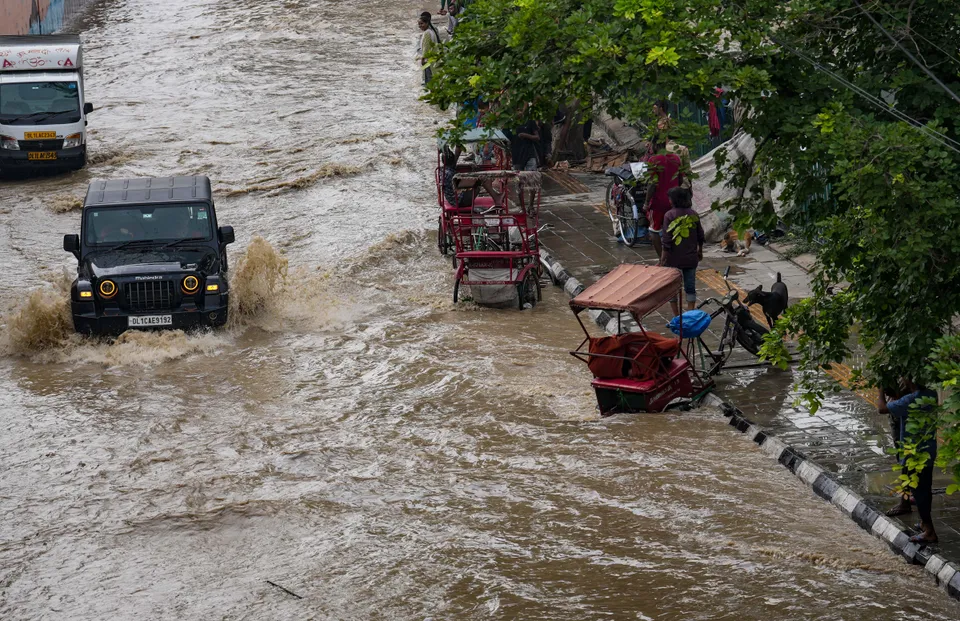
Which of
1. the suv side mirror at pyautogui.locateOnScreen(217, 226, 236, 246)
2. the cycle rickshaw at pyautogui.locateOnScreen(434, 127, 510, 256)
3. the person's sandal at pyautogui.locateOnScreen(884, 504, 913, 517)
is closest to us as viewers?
the person's sandal at pyautogui.locateOnScreen(884, 504, 913, 517)

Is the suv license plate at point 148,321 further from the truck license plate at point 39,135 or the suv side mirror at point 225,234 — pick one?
the truck license plate at point 39,135

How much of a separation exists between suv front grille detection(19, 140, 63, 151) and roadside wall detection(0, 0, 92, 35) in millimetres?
10472

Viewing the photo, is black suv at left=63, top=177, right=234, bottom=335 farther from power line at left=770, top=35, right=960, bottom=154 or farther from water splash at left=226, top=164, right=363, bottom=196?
power line at left=770, top=35, right=960, bottom=154

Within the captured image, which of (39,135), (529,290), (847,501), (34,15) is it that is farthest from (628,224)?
(34,15)

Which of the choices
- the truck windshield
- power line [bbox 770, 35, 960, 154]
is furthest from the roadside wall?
power line [bbox 770, 35, 960, 154]

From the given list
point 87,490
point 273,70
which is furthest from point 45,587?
point 273,70

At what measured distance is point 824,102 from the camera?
793 cm

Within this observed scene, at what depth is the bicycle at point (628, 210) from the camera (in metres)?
17.2

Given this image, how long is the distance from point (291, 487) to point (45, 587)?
222cm

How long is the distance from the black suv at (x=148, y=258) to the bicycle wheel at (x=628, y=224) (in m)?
5.63

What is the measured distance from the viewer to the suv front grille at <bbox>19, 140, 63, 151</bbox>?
926 inches

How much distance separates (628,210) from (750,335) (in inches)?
212

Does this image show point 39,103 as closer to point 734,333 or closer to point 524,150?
point 524,150

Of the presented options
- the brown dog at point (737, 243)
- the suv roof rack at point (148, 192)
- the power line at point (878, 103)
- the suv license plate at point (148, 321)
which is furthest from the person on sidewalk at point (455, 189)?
the power line at point (878, 103)
